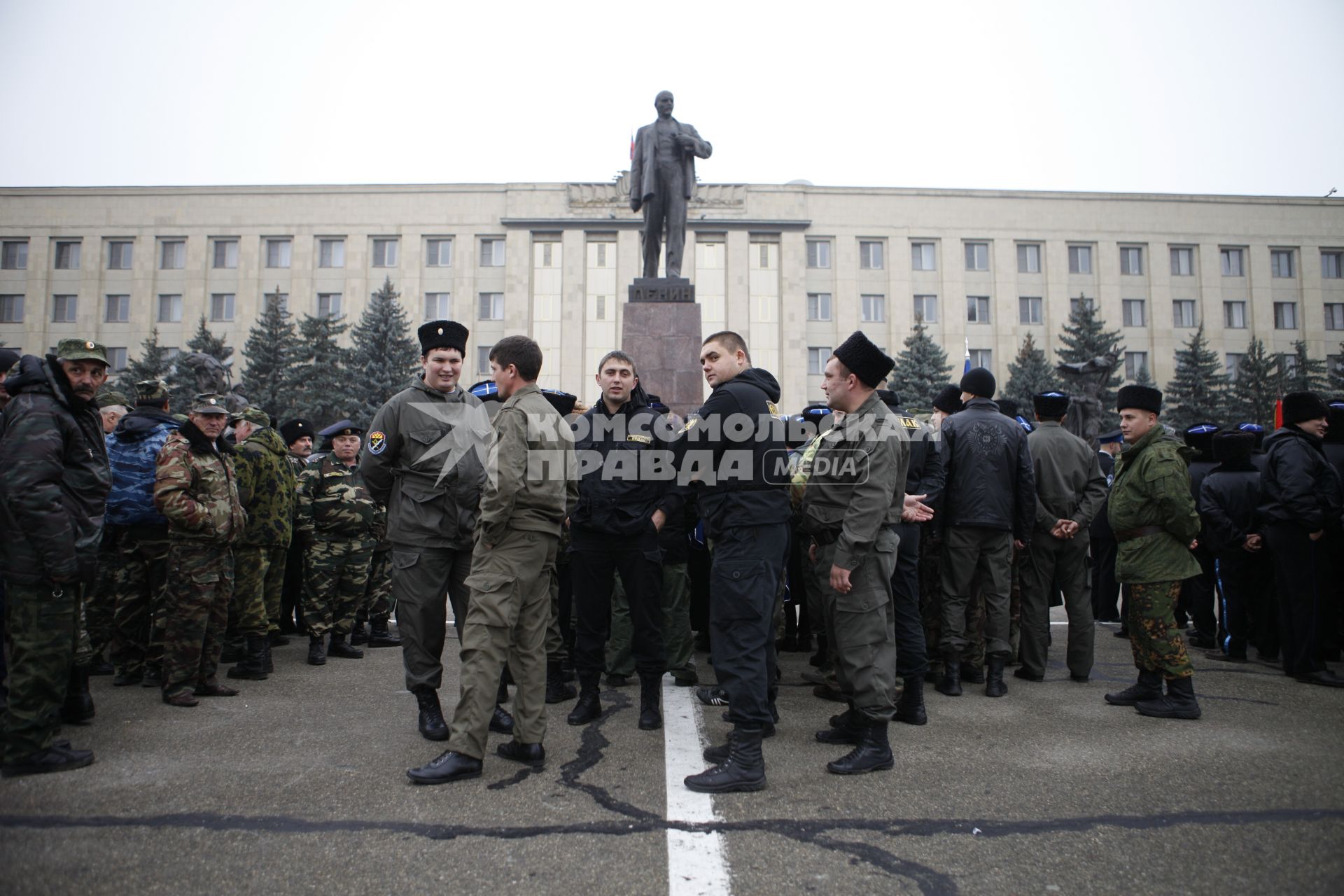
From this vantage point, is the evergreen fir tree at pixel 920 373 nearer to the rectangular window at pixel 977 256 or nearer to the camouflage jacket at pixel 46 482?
the rectangular window at pixel 977 256

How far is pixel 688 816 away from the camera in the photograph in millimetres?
3348

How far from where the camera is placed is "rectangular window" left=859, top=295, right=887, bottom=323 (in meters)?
Result: 45.8

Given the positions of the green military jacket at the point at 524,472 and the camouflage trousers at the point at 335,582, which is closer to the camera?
the green military jacket at the point at 524,472

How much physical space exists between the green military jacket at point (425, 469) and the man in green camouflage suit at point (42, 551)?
1.42 m

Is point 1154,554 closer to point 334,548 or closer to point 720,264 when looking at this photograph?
point 334,548

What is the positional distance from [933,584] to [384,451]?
4169 mm

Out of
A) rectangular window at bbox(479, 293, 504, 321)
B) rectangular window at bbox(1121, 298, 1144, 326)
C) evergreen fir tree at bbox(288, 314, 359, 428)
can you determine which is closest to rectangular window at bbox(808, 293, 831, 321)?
rectangular window at bbox(1121, 298, 1144, 326)

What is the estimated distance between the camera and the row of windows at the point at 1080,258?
4619cm

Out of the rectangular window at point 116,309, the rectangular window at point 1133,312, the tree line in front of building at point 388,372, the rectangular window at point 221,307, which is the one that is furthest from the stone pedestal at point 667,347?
the rectangular window at point 116,309

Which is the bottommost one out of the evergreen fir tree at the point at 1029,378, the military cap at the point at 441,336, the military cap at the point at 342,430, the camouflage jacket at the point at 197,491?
the camouflage jacket at the point at 197,491

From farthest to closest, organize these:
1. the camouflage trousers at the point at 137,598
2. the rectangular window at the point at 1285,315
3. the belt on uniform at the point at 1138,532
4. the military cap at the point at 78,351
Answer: the rectangular window at the point at 1285,315 → the camouflage trousers at the point at 137,598 → the belt on uniform at the point at 1138,532 → the military cap at the point at 78,351

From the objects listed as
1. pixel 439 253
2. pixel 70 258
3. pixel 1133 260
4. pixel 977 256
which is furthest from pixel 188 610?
pixel 70 258

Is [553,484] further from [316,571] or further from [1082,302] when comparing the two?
[1082,302]

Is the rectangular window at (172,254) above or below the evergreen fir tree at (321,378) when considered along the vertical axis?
above
